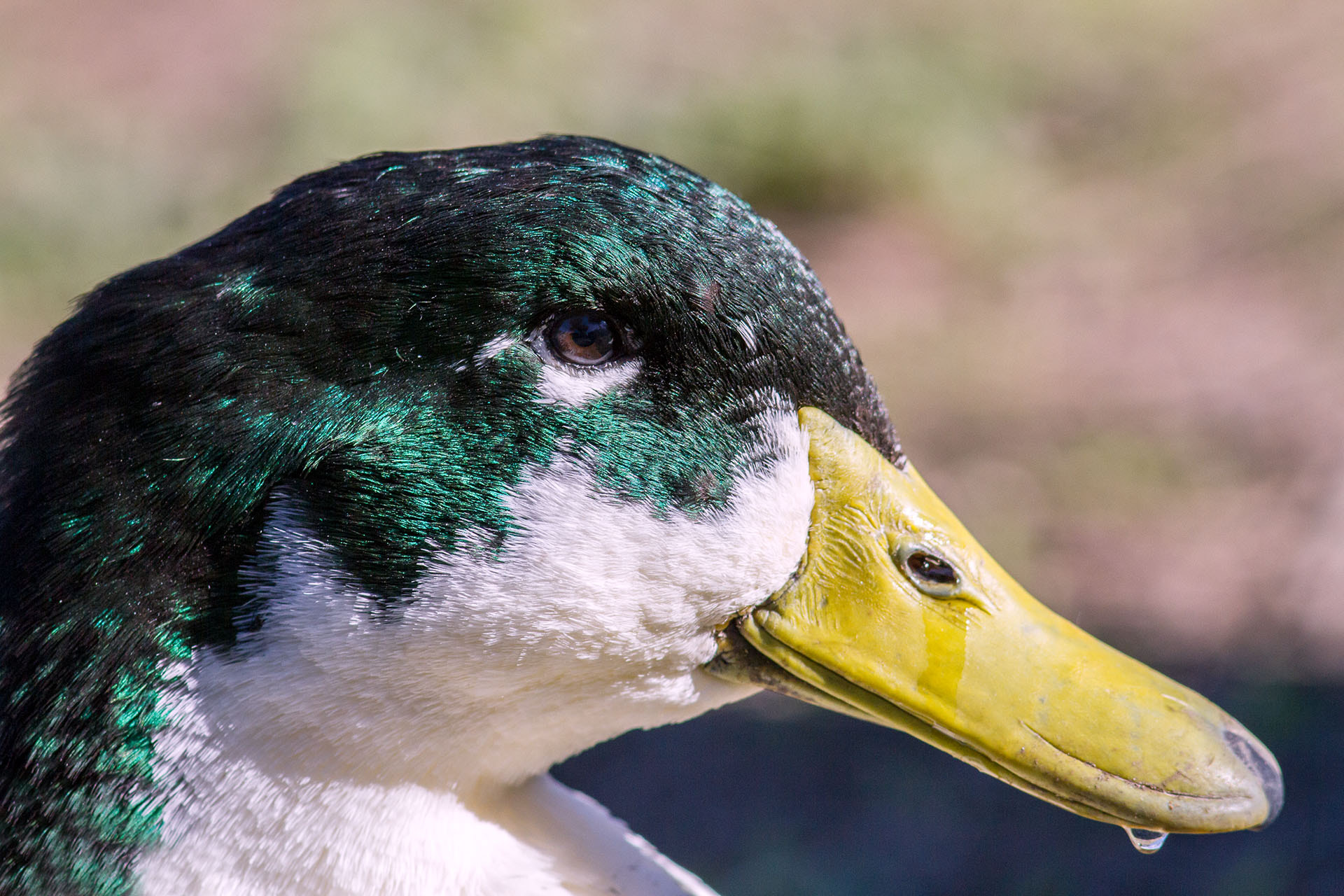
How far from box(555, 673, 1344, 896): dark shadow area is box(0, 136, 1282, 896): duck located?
1605 mm

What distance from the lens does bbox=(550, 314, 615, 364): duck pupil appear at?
152cm

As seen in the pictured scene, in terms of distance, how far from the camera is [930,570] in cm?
163

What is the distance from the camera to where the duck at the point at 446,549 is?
1.46m

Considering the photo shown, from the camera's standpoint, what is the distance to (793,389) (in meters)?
1.63

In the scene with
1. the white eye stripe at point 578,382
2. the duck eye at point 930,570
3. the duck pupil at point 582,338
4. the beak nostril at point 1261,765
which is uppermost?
the duck pupil at point 582,338

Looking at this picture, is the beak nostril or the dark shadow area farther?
the dark shadow area

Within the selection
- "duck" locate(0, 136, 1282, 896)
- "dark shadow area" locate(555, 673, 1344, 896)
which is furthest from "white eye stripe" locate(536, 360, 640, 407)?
"dark shadow area" locate(555, 673, 1344, 896)

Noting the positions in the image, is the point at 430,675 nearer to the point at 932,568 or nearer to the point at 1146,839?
the point at 932,568

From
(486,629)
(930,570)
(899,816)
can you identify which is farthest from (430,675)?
(899,816)

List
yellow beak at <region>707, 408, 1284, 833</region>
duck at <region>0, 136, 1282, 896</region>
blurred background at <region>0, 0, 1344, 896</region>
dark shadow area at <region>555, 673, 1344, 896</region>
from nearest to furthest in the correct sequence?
duck at <region>0, 136, 1282, 896</region> < yellow beak at <region>707, 408, 1284, 833</region> < dark shadow area at <region>555, 673, 1344, 896</region> < blurred background at <region>0, 0, 1344, 896</region>

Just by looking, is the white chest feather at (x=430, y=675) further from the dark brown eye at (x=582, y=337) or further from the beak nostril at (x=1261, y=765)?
the beak nostril at (x=1261, y=765)

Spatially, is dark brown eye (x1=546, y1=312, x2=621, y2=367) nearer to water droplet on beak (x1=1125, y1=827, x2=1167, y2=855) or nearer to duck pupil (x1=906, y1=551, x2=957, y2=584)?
duck pupil (x1=906, y1=551, x2=957, y2=584)

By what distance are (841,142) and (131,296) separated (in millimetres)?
4840

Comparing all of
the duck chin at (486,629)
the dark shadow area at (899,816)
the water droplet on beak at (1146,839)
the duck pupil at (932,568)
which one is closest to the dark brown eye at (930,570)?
the duck pupil at (932,568)
